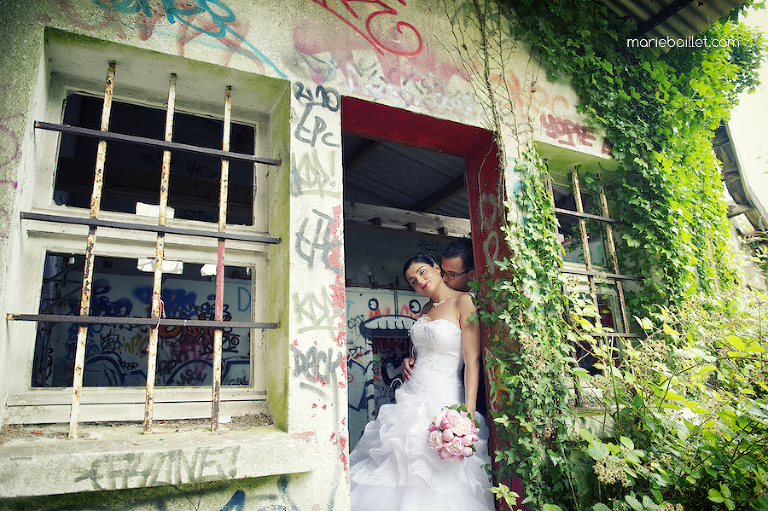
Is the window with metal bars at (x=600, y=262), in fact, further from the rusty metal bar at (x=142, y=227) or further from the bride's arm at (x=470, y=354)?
the rusty metal bar at (x=142, y=227)

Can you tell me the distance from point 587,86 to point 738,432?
105 inches

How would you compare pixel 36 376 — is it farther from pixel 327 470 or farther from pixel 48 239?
pixel 327 470

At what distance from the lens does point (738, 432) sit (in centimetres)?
224

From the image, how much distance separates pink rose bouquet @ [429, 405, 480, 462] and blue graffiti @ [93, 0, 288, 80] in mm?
2269

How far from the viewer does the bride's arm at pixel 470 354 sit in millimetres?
3180

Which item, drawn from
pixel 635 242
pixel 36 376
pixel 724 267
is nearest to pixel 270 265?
pixel 635 242

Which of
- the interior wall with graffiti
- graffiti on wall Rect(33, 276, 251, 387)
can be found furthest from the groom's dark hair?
graffiti on wall Rect(33, 276, 251, 387)

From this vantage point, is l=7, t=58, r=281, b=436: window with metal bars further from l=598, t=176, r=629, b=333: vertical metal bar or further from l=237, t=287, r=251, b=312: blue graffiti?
l=598, t=176, r=629, b=333: vertical metal bar

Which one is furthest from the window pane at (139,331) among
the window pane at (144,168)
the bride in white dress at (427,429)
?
the bride in white dress at (427,429)

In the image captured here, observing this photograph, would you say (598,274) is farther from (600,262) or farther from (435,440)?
(435,440)

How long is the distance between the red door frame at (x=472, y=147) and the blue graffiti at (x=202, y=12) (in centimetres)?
62

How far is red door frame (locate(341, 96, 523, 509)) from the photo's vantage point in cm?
295

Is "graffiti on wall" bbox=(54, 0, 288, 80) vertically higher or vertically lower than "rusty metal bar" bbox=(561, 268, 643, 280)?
higher

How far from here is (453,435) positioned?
107 inches
